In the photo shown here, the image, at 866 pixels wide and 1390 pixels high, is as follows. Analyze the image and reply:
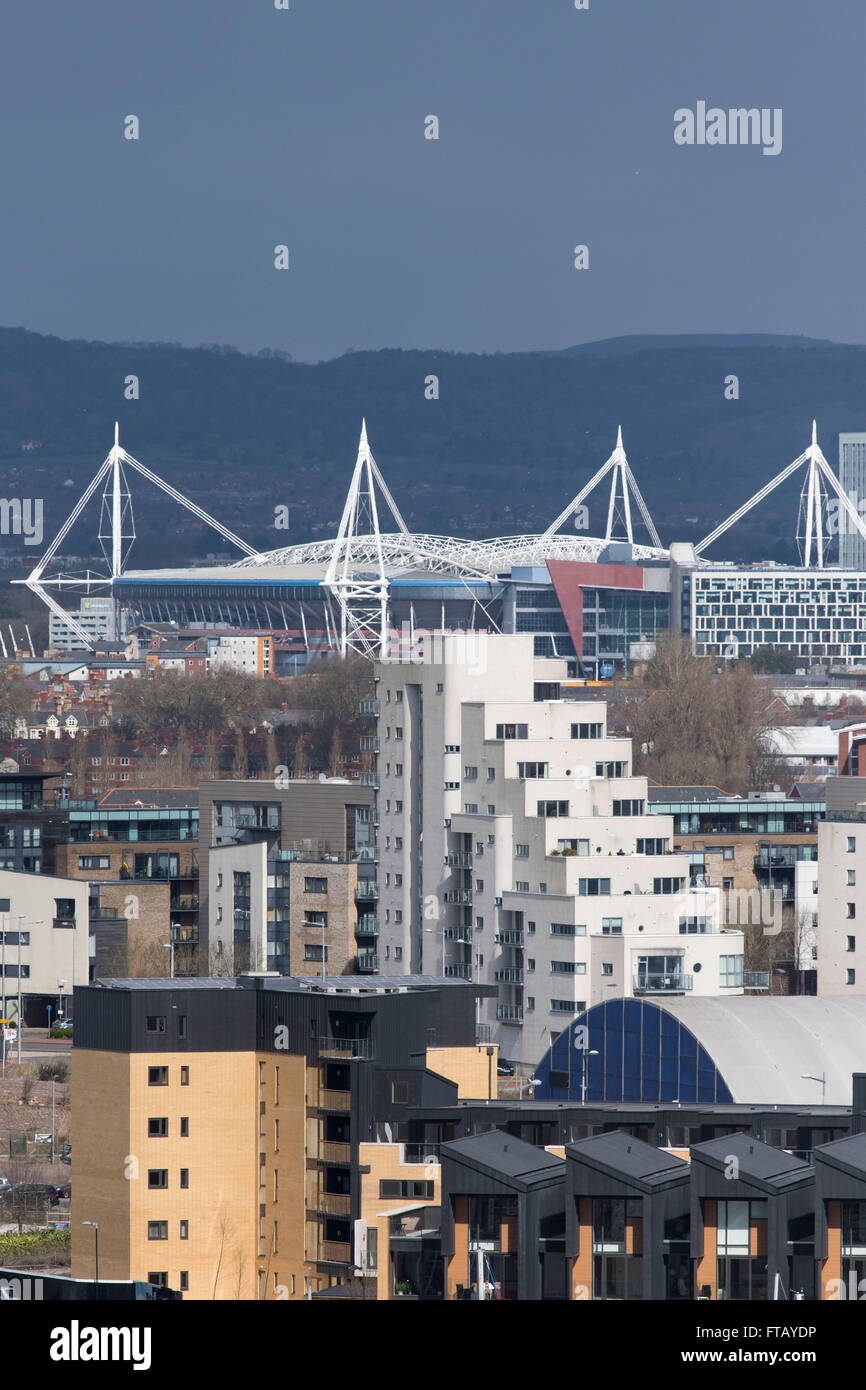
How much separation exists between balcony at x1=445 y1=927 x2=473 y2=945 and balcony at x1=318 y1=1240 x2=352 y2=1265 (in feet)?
32.9

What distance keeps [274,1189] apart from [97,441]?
160178 millimetres

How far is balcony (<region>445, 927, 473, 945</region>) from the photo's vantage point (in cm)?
2301

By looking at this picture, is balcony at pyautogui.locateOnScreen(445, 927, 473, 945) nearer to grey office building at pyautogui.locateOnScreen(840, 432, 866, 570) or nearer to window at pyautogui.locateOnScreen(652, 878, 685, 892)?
window at pyautogui.locateOnScreen(652, 878, 685, 892)

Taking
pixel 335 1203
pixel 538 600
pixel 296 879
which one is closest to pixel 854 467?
pixel 538 600

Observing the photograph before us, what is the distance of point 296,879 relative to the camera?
25.4m

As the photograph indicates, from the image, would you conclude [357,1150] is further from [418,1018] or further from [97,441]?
[97,441]

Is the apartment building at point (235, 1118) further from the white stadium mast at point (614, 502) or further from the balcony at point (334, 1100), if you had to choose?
the white stadium mast at point (614, 502)

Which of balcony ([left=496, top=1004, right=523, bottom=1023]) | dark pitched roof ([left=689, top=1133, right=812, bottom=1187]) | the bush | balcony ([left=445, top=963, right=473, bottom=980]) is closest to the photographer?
dark pitched roof ([left=689, top=1133, right=812, bottom=1187])

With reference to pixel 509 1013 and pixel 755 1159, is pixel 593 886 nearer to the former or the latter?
pixel 509 1013

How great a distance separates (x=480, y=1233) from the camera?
1089 centimetres

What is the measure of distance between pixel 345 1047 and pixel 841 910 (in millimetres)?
10802

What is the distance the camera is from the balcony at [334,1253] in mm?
12695

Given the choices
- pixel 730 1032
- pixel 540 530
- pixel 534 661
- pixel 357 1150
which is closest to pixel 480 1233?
pixel 357 1150

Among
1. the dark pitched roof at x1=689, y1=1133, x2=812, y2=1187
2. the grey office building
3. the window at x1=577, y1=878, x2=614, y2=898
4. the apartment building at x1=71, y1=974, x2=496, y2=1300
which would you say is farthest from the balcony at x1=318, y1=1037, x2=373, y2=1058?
the grey office building
